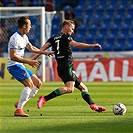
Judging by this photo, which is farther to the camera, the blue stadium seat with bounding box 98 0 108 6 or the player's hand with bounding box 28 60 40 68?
the blue stadium seat with bounding box 98 0 108 6

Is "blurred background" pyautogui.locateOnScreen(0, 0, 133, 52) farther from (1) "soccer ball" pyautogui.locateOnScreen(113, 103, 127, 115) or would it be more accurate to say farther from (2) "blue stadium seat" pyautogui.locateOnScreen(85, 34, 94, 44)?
(1) "soccer ball" pyautogui.locateOnScreen(113, 103, 127, 115)

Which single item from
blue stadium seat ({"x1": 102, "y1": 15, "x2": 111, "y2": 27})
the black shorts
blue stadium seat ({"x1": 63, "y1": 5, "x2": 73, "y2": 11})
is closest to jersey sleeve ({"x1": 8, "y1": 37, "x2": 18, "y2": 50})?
the black shorts

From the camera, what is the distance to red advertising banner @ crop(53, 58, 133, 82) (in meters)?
25.2

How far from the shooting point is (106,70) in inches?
994

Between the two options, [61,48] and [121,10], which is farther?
[121,10]

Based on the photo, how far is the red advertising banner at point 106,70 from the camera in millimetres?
25250

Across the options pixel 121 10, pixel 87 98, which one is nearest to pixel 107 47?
pixel 121 10

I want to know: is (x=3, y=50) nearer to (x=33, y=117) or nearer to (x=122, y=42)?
(x=122, y=42)

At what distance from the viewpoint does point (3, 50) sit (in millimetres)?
28219

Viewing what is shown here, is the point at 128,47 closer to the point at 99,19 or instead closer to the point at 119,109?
the point at 99,19

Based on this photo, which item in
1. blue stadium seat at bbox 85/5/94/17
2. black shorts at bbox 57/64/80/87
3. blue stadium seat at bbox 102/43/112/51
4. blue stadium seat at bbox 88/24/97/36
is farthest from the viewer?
blue stadium seat at bbox 85/5/94/17

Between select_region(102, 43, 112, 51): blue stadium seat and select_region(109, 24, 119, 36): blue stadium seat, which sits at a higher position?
select_region(109, 24, 119, 36): blue stadium seat

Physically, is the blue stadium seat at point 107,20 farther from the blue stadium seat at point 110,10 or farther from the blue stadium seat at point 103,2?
the blue stadium seat at point 103,2

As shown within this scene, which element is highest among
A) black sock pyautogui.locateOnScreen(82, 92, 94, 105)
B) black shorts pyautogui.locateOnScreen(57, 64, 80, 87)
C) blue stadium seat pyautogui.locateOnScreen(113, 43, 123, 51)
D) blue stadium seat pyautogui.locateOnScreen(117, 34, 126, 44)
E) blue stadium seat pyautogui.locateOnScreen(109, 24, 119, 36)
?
blue stadium seat pyautogui.locateOnScreen(109, 24, 119, 36)
